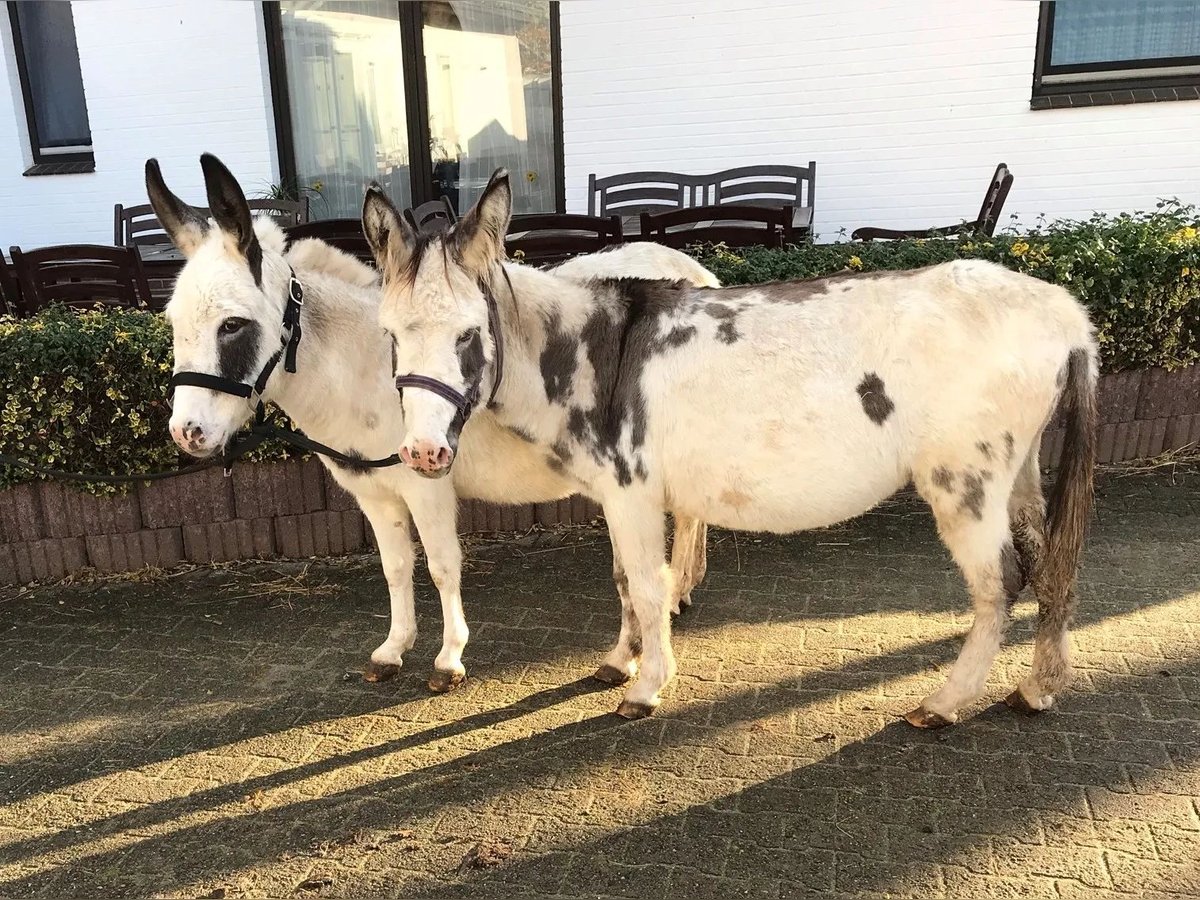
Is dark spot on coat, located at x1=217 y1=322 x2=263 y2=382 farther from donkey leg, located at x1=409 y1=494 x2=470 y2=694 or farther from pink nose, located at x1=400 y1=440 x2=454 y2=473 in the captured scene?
donkey leg, located at x1=409 y1=494 x2=470 y2=694

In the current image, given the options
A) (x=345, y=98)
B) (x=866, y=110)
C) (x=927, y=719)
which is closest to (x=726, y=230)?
(x=927, y=719)

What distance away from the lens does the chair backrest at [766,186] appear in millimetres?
7820

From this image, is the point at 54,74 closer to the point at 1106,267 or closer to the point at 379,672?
the point at 379,672

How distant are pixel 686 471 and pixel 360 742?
5.35 feet

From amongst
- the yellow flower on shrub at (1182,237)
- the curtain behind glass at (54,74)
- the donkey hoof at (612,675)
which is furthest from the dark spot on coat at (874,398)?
the curtain behind glass at (54,74)

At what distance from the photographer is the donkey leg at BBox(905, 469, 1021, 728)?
120 inches

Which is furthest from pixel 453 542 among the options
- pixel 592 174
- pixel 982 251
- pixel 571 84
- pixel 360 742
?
pixel 571 84

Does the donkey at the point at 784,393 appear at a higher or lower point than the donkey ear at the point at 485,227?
lower

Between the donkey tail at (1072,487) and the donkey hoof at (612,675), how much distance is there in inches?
64.7

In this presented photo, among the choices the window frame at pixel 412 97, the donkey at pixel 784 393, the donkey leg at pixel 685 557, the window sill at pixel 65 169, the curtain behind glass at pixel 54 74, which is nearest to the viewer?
the donkey at pixel 784 393

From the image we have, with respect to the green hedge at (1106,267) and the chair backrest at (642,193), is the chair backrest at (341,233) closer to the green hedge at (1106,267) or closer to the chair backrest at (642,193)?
the green hedge at (1106,267)

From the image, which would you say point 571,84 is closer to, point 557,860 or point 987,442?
point 987,442

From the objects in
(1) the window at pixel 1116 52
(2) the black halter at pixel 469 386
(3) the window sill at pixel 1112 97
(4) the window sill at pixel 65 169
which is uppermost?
(1) the window at pixel 1116 52

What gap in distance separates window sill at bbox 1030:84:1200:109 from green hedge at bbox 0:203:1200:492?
7.87 feet
